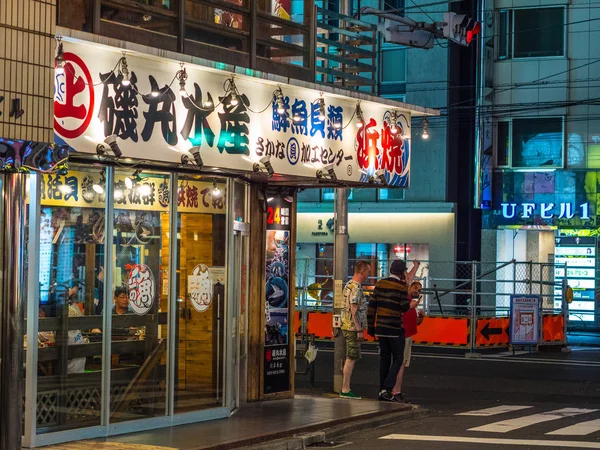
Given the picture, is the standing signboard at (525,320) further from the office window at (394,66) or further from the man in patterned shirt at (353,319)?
the office window at (394,66)

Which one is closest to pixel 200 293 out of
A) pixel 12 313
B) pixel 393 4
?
pixel 12 313

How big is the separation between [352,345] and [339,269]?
1.55 meters

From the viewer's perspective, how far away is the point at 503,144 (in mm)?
36312

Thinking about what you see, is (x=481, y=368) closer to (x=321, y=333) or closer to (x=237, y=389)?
(x=321, y=333)

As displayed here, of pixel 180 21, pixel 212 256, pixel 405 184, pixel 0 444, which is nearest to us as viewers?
pixel 0 444

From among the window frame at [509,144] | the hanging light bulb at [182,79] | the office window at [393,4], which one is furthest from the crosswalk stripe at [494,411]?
the office window at [393,4]

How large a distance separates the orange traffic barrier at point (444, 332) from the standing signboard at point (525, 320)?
120 cm

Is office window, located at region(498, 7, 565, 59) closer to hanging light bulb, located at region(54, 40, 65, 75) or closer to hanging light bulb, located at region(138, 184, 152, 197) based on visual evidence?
hanging light bulb, located at region(138, 184, 152, 197)

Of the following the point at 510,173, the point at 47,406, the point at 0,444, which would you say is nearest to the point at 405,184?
the point at 47,406

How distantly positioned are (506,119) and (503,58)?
80.9 inches

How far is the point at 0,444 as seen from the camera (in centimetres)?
999

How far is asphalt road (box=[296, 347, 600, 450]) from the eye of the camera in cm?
1280

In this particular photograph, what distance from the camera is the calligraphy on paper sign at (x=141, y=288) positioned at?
40.9 ft

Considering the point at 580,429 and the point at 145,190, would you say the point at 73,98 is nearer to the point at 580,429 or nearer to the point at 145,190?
the point at 145,190
